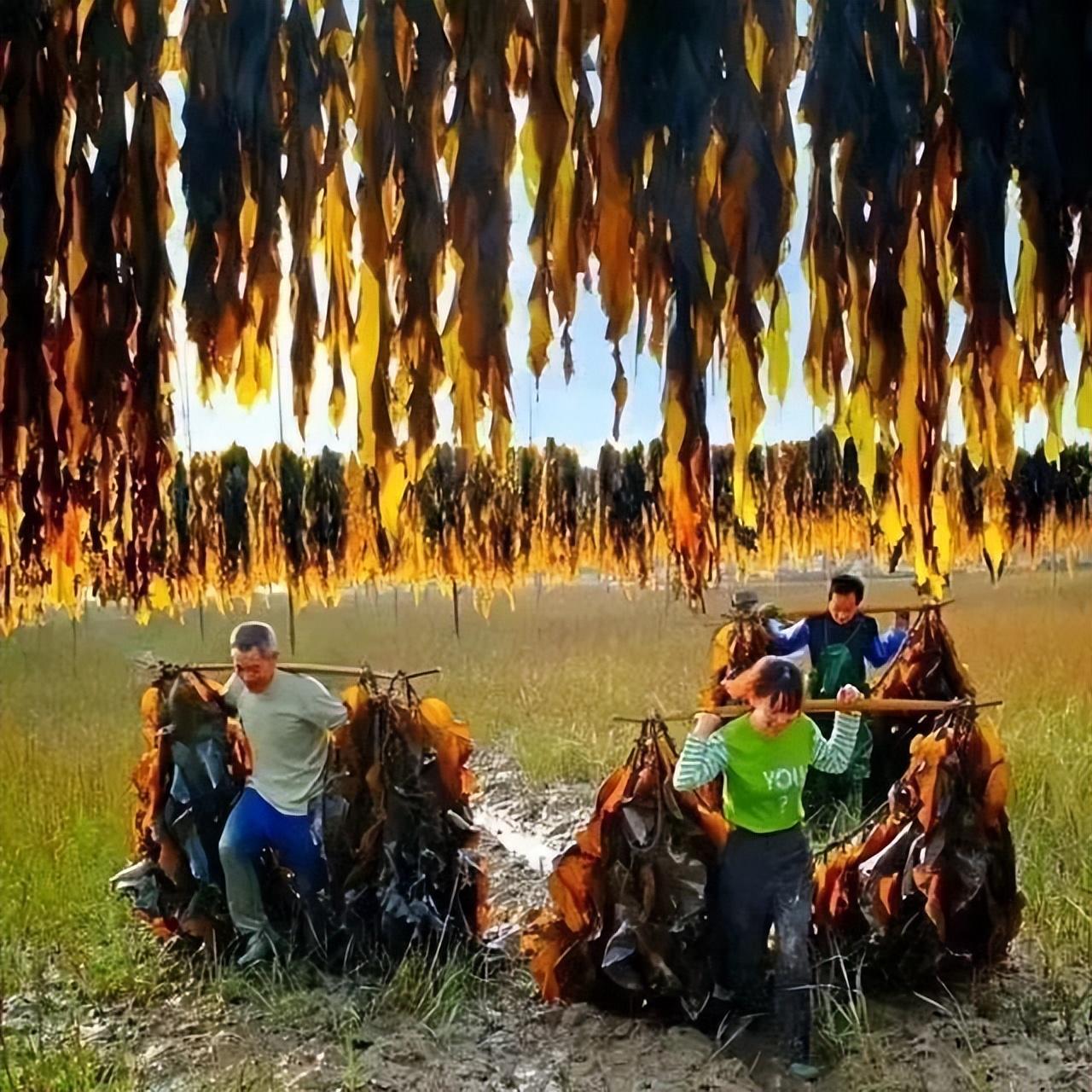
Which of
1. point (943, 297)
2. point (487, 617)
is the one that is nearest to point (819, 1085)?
point (487, 617)

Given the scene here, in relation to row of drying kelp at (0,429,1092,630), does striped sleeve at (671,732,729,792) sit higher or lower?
lower

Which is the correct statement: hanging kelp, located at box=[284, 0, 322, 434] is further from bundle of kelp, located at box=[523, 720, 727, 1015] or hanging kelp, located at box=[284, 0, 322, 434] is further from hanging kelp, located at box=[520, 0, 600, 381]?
bundle of kelp, located at box=[523, 720, 727, 1015]

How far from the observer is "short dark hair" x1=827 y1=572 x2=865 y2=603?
1.37m

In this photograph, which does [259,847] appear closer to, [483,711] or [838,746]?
[483,711]

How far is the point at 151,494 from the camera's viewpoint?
0.84 m

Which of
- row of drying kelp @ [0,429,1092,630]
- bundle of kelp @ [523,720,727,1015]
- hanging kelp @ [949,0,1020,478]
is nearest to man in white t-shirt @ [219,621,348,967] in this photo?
row of drying kelp @ [0,429,1092,630]

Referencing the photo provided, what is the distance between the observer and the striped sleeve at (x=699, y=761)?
136cm

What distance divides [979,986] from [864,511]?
2.02 feet

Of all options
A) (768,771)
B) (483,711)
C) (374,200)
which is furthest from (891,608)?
(374,200)

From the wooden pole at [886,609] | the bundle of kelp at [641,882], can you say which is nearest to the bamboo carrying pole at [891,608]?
the wooden pole at [886,609]

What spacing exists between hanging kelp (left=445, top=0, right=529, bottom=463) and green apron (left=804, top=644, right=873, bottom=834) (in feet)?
2.46

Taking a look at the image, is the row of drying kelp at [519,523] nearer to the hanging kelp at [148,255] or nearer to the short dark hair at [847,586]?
the short dark hair at [847,586]

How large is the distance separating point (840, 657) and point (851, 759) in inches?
5.1

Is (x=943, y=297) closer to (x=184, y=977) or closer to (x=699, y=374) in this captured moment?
(x=699, y=374)
